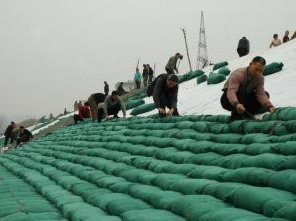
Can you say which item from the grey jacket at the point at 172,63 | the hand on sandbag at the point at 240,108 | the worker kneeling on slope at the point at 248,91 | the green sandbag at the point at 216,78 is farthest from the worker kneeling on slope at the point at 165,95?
the grey jacket at the point at 172,63

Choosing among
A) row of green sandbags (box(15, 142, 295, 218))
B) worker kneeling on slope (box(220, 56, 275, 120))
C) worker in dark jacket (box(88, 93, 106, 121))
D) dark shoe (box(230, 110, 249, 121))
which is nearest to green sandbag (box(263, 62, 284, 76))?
worker kneeling on slope (box(220, 56, 275, 120))

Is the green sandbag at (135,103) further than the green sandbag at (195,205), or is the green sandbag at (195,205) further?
the green sandbag at (135,103)

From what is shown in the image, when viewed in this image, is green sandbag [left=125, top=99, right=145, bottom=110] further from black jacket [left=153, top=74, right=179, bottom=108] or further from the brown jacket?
the brown jacket

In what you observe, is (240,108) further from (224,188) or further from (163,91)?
(163,91)

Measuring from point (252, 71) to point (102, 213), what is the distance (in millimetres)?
2225

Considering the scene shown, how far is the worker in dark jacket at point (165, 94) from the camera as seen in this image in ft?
20.0

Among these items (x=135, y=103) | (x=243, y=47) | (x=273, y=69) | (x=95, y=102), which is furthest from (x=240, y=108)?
(x=243, y=47)

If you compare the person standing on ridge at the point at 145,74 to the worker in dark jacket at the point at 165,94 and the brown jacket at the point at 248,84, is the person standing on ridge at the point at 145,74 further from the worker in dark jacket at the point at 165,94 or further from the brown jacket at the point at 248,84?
the brown jacket at the point at 248,84

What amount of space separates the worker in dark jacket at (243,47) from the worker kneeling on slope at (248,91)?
768cm

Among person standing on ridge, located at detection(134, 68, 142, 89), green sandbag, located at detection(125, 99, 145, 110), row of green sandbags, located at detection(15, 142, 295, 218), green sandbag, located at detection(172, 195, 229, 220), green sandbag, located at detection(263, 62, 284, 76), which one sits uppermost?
person standing on ridge, located at detection(134, 68, 142, 89)

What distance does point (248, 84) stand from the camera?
4.39 metres

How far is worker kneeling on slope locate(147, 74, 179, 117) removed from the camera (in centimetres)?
609

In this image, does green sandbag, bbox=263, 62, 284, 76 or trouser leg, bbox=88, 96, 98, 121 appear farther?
trouser leg, bbox=88, 96, 98, 121

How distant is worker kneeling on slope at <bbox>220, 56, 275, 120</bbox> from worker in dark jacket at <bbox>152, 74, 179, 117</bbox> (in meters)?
1.64
